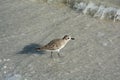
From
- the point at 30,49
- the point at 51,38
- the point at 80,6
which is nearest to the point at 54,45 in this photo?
the point at 30,49

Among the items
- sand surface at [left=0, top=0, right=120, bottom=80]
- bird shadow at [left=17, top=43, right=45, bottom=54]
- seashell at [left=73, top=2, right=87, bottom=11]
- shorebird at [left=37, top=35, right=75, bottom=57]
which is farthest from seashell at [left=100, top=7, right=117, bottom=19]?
shorebird at [left=37, top=35, right=75, bottom=57]

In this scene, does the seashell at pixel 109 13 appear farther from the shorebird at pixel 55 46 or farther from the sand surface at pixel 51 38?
the shorebird at pixel 55 46

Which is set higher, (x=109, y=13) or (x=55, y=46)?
(x=55, y=46)

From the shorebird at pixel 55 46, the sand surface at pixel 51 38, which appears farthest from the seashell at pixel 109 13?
the shorebird at pixel 55 46

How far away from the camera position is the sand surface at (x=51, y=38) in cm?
766

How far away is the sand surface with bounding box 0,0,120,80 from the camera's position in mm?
Answer: 7656

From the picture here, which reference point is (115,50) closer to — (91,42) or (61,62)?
(91,42)

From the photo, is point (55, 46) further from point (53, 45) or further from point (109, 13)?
point (109, 13)

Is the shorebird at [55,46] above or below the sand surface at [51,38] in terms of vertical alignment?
above

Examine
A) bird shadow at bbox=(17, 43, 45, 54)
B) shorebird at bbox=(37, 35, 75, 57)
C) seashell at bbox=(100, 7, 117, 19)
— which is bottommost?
bird shadow at bbox=(17, 43, 45, 54)

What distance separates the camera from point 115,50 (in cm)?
851

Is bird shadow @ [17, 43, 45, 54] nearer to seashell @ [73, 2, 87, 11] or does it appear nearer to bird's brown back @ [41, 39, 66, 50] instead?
bird's brown back @ [41, 39, 66, 50]

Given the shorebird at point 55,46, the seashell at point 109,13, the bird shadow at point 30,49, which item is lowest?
the bird shadow at point 30,49

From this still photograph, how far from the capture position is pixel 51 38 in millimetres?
9094
